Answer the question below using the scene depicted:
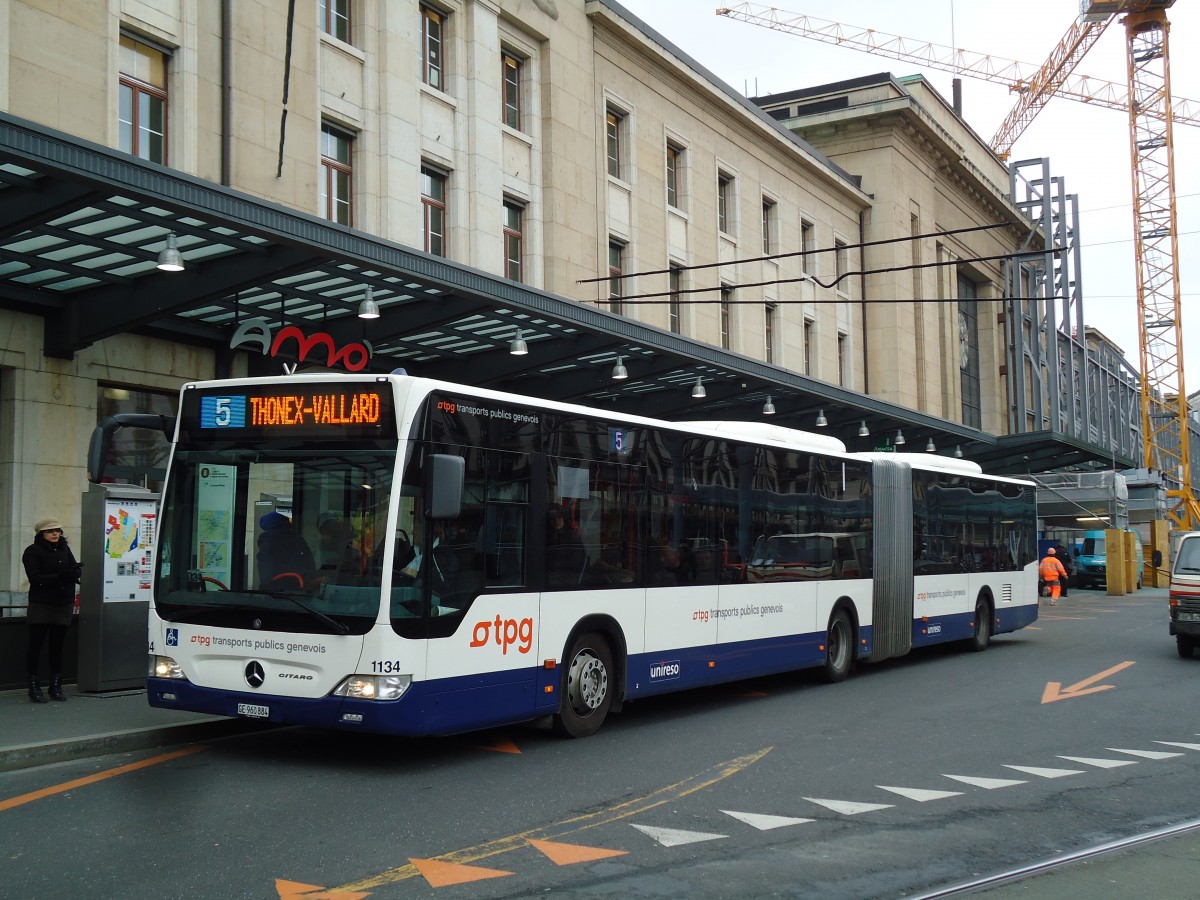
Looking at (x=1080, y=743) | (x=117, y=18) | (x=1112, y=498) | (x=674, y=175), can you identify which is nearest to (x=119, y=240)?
(x=117, y=18)

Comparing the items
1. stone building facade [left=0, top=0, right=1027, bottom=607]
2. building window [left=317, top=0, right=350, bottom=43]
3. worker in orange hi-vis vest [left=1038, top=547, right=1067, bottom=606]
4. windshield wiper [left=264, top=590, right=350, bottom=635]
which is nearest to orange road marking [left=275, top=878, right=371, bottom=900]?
windshield wiper [left=264, top=590, right=350, bottom=635]

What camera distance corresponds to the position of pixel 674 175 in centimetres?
3262

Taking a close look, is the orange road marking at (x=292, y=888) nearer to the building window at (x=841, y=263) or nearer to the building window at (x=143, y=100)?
the building window at (x=143, y=100)

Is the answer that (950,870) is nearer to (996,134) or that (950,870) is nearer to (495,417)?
(495,417)

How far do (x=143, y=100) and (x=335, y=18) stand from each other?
15.5 ft

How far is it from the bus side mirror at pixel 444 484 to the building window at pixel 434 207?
14.4 meters

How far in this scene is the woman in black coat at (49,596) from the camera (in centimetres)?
1161

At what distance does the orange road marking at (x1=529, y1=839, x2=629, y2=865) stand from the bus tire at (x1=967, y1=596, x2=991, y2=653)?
1458 cm

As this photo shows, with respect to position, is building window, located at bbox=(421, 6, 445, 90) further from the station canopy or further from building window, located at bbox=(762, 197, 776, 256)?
building window, located at bbox=(762, 197, 776, 256)

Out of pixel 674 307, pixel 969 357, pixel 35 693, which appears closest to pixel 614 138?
pixel 674 307

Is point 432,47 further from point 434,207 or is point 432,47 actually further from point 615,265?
point 615,265

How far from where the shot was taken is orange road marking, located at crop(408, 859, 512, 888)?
6000 mm

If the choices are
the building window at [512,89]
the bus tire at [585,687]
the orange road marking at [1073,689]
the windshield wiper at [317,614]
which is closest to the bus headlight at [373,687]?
the windshield wiper at [317,614]

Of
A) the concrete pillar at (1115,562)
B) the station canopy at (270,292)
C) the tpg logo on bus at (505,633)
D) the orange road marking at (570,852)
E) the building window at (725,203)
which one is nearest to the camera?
the orange road marking at (570,852)
